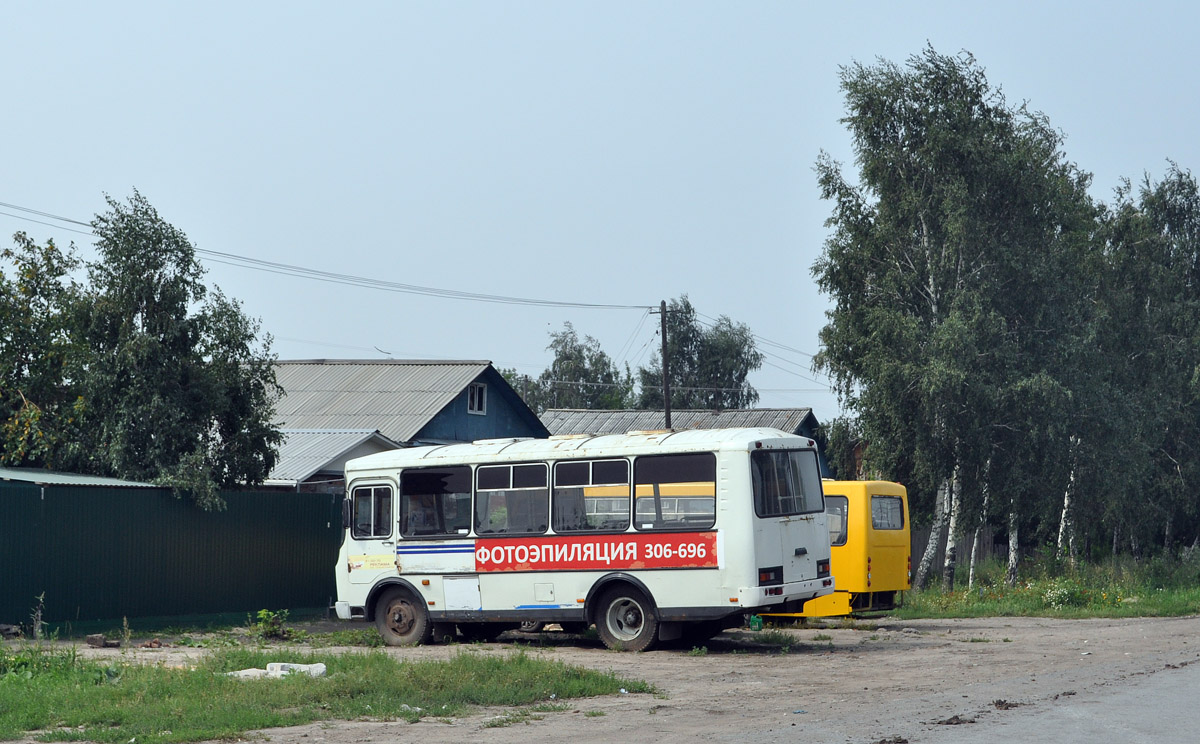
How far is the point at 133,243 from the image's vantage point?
21047 millimetres

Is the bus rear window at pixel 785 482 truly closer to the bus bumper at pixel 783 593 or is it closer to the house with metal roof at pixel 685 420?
the bus bumper at pixel 783 593

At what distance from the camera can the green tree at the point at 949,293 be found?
27.3 m

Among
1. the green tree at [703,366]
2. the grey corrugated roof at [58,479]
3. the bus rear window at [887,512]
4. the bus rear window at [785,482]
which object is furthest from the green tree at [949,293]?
the green tree at [703,366]

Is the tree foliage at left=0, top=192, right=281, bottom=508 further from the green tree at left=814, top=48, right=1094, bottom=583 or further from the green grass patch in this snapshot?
the green tree at left=814, top=48, right=1094, bottom=583

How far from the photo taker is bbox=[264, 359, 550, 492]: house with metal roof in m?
29.4

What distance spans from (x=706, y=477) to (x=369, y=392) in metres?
21.4

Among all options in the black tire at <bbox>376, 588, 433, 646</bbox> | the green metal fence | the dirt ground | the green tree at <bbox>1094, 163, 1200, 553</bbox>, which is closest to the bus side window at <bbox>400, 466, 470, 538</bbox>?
the black tire at <bbox>376, 588, 433, 646</bbox>

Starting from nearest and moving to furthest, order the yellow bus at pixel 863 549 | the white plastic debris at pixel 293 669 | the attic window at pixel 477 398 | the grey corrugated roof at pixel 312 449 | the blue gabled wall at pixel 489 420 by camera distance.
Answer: the white plastic debris at pixel 293 669 < the yellow bus at pixel 863 549 < the grey corrugated roof at pixel 312 449 < the blue gabled wall at pixel 489 420 < the attic window at pixel 477 398

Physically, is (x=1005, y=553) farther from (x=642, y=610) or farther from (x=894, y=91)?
(x=642, y=610)

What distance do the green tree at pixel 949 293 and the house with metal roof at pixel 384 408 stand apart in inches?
433

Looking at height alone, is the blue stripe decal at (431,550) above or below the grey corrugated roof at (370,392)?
below

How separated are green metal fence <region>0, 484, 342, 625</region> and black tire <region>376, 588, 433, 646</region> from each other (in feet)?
13.5

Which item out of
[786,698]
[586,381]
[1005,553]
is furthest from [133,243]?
[586,381]

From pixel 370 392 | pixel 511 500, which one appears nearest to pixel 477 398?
pixel 370 392
